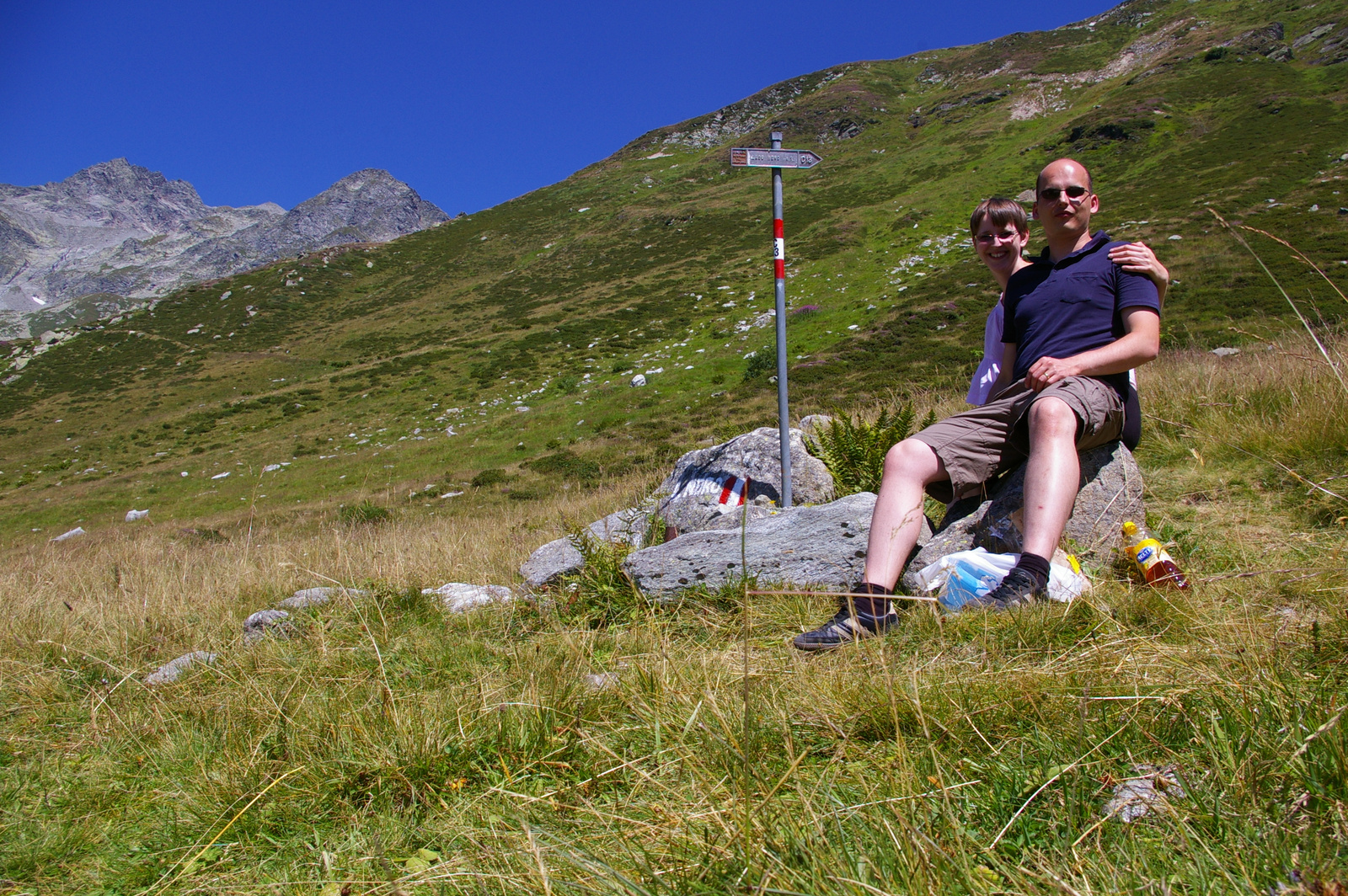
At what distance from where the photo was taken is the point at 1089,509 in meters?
2.83

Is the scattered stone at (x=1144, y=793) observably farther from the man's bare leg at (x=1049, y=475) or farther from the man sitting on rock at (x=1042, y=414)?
the man's bare leg at (x=1049, y=475)

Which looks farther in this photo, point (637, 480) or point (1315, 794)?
point (637, 480)

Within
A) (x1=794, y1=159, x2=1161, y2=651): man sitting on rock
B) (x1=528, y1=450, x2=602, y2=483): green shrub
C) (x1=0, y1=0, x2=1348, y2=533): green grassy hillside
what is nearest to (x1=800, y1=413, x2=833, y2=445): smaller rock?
(x1=794, y1=159, x2=1161, y2=651): man sitting on rock

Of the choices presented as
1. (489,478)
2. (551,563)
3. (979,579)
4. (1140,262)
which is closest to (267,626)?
(551,563)

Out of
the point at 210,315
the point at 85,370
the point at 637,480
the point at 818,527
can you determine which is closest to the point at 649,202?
the point at 210,315

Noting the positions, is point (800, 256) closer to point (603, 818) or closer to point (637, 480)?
point (637, 480)

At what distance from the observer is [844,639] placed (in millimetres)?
2227

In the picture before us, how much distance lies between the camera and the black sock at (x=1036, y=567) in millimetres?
2230

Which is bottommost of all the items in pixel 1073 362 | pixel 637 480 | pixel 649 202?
pixel 637 480

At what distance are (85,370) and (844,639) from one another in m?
45.0

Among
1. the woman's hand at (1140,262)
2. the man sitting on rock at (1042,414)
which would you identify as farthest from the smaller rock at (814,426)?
the woman's hand at (1140,262)

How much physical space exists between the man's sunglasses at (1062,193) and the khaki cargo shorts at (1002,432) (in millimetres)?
903

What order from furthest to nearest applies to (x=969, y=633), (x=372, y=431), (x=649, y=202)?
(x=649, y=202), (x=372, y=431), (x=969, y=633)

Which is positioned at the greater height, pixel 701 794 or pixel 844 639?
pixel 701 794
